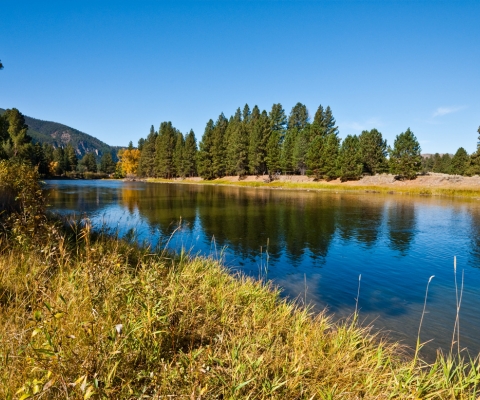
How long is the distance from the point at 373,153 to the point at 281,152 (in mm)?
23527

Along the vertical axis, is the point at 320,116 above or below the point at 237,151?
above

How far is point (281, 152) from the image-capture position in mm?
77625

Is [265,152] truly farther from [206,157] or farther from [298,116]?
[298,116]

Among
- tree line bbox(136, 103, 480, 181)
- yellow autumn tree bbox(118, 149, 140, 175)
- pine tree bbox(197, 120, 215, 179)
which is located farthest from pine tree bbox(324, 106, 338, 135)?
yellow autumn tree bbox(118, 149, 140, 175)

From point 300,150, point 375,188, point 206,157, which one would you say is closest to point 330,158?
point 300,150

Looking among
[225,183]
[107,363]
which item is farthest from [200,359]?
[225,183]

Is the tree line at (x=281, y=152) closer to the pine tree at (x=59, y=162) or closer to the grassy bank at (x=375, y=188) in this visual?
the grassy bank at (x=375, y=188)

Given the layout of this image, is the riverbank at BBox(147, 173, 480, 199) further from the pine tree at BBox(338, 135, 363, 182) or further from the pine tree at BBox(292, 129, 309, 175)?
the pine tree at BBox(292, 129, 309, 175)

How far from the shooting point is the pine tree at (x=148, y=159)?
363 feet

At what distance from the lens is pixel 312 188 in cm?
6475

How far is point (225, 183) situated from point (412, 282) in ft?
236

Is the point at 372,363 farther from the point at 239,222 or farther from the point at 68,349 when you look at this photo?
the point at 239,222

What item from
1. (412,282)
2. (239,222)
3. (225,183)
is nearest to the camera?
(412,282)

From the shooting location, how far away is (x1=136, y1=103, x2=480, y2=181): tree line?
220 ft
